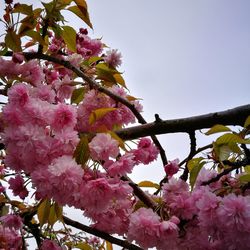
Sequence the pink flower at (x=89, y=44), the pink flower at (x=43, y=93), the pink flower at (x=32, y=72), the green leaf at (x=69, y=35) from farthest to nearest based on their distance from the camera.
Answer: the pink flower at (x=89, y=44) → the green leaf at (x=69, y=35) → the pink flower at (x=32, y=72) → the pink flower at (x=43, y=93)

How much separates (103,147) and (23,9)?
3.52 ft

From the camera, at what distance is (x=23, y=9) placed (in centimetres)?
197

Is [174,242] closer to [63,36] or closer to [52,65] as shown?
[63,36]

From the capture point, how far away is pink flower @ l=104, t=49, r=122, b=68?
2.27m

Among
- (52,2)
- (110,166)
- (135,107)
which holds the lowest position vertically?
(110,166)

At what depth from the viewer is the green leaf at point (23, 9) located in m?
1.96

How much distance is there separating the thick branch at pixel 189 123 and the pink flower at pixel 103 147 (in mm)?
345

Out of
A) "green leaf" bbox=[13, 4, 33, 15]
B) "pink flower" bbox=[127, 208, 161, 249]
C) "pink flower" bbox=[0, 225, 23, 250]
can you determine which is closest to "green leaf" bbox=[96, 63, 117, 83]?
"green leaf" bbox=[13, 4, 33, 15]

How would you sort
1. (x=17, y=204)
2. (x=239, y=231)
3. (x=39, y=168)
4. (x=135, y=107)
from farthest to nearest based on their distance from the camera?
1. (x=17, y=204)
2. (x=135, y=107)
3. (x=39, y=168)
4. (x=239, y=231)

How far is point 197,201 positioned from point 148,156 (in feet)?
1.63

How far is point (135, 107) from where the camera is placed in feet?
6.31

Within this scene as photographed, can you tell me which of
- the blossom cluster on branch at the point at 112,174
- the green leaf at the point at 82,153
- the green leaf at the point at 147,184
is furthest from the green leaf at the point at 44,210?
the green leaf at the point at 82,153

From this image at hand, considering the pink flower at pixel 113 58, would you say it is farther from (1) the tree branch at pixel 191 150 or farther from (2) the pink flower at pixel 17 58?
(1) the tree branch at pixel 191 150

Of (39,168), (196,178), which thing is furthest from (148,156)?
(39,168)
